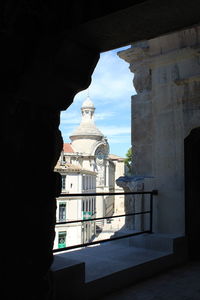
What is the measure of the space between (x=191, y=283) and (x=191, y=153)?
1.69 metres

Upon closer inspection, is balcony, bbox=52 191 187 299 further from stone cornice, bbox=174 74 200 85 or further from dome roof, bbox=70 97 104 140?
dome roof, bbox=70 97 104 140

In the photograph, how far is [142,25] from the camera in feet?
6.09

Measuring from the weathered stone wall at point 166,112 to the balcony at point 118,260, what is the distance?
0.24m

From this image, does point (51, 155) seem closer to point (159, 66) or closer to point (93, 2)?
point (93, 2)

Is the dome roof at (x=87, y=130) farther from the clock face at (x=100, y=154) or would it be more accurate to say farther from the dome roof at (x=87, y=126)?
the clock face at (x=100, y=154)

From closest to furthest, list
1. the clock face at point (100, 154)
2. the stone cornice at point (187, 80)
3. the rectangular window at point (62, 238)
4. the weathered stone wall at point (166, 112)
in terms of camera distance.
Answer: the stone cornice at point (187, 80) → the weathered stone wall at point (166, 112) → the rectangular window at point (62, 238) → the clock face at point (100, 154)

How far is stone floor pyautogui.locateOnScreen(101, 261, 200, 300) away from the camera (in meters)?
2.88

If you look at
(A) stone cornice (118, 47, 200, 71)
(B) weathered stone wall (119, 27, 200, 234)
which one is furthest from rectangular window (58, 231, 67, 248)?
(A) stone cornice (118, 47, 200, 71)

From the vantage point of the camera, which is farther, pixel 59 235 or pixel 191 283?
pixel 59 235

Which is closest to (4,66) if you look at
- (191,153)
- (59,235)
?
(191,153)

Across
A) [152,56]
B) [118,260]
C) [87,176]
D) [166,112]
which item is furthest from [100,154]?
[118,260]

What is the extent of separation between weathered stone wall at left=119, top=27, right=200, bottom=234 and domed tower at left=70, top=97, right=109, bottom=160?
4265cm

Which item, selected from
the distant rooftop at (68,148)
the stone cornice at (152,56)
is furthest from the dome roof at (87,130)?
the stone cornice at (152,56)

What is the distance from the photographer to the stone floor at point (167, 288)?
288 cm
